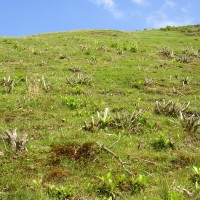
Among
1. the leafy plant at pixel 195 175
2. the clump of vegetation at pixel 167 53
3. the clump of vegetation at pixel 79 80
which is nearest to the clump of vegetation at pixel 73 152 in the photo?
the leafy plant at pixel 195 175

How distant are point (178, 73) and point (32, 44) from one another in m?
16.0

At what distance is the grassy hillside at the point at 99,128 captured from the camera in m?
12.8

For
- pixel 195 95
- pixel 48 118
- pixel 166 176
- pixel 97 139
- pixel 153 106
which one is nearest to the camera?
pixel 166 176

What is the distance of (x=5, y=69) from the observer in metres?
30.7

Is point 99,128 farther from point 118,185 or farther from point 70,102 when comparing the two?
point 118,185

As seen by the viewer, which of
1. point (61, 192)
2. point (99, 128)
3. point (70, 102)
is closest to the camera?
point (61, 192)

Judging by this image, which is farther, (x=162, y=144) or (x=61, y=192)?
(x=162, y=144)

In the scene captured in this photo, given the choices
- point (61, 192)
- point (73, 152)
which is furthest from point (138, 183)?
point (73, 152)

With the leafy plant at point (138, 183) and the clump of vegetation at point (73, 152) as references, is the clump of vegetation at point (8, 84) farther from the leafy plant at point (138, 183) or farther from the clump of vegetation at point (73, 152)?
the leafy plant at point (138, 183)

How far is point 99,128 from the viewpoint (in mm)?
17750

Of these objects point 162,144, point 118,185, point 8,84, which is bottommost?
point 118,185

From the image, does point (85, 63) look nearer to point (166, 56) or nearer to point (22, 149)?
point (166, 56)

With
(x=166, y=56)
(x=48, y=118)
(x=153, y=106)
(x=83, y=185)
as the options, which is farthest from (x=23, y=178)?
(x=166, y=56)

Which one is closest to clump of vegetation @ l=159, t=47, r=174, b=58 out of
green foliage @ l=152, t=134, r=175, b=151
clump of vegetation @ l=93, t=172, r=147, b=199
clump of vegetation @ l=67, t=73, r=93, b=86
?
A: clump of vegetation @ l=67, t=73, r=93, b=86
